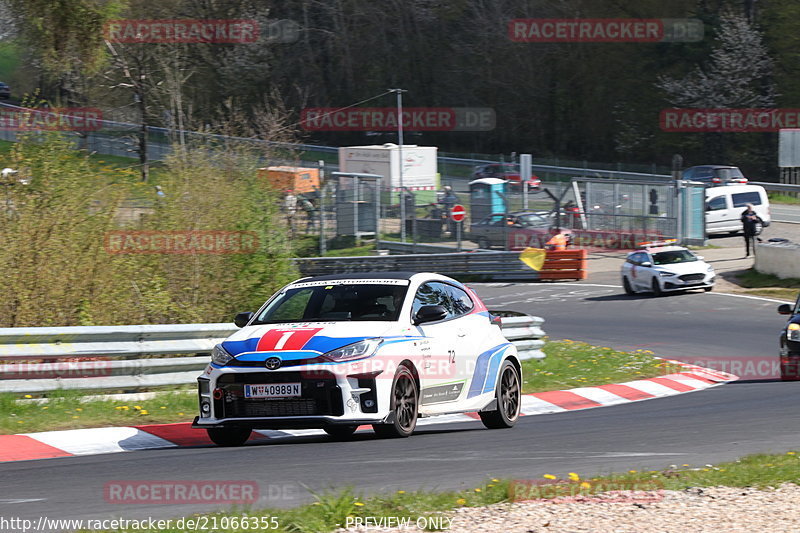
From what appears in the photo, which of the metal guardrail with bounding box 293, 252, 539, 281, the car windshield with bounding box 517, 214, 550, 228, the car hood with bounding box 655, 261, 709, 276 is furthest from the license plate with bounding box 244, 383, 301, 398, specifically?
the car windshield with bounding box 517, 214, 550, 228

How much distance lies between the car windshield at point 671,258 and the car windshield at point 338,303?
891 inches

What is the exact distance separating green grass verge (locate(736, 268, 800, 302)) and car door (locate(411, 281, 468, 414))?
21715mm

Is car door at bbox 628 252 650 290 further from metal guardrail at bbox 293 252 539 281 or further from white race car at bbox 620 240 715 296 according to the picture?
metal guardrail at bbox 293 252 539 281

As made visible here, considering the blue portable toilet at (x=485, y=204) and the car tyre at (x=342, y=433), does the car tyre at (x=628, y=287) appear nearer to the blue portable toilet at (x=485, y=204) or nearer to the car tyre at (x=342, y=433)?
the blue portable toilet at (x=485, y=204)

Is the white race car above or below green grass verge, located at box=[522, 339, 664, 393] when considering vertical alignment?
above

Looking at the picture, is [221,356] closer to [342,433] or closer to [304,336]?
[304,336]

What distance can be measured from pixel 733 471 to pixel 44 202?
31.5 feet

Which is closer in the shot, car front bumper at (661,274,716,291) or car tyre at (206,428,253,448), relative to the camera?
car tyre at (206,428,253,448)

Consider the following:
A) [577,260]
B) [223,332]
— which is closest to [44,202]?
[223,332]

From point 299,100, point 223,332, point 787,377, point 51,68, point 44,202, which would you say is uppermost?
point 299,100

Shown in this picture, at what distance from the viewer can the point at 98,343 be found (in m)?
11.4

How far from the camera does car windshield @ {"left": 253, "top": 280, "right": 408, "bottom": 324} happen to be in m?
9.94

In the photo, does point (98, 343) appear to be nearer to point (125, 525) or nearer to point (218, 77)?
point (125, 525)

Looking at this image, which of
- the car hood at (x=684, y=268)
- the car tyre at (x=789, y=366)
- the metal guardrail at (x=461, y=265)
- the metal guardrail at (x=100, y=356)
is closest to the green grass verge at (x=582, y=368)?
the car tyre at (x=789, y=366)
